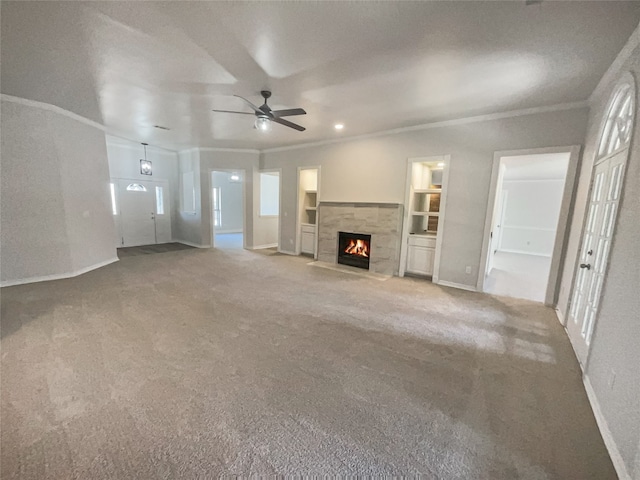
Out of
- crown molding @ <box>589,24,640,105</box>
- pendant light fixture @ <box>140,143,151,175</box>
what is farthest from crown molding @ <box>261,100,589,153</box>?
pendant light fixture @ <box>140,143,151,175</box>

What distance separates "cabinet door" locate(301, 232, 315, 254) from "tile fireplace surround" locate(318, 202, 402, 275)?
0.80 meters

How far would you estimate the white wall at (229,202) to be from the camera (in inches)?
431

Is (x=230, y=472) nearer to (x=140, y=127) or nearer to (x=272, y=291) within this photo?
(x=272, y=291)

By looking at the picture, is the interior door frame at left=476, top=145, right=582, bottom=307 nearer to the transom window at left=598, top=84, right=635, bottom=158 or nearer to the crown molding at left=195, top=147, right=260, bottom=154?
the transom window at left=598, top=84, right=635, bottom=158

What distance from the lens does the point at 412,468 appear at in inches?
56.2

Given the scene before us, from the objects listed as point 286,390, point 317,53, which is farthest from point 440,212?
point 286,390

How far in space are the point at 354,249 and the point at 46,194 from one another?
219 inches

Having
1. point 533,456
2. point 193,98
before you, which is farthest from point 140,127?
point 533,456

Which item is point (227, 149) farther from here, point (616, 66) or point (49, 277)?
point (616, 66)

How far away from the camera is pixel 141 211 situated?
781 cm

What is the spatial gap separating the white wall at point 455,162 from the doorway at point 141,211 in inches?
202

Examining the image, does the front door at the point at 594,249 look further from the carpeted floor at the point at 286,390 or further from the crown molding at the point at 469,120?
the crown molding at the point at 469,120

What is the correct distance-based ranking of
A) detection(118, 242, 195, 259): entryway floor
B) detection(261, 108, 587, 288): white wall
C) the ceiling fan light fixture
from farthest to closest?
1. detection(118, 242, 195, 259): entryway floor
2. detection(261, 108, 587, 288): white wall
3. the ceiling fan light fixture

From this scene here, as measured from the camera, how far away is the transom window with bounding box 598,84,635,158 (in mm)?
2250
